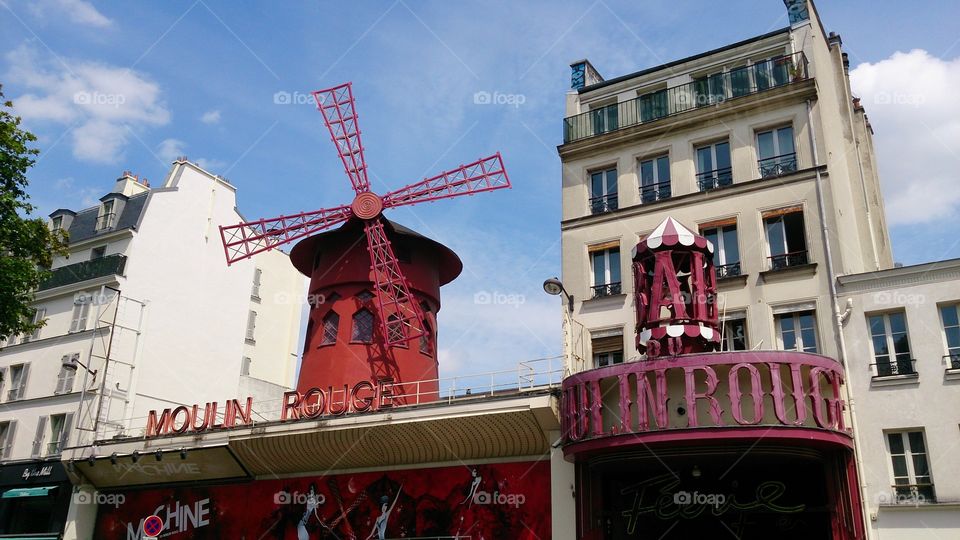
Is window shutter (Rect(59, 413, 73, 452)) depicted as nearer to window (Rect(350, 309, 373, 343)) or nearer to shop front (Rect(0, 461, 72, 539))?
shop front (Rect(0, 461, 72, 539))

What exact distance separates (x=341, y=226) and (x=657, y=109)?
7.89m

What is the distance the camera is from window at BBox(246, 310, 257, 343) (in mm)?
26125

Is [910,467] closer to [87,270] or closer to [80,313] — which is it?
[80,313]

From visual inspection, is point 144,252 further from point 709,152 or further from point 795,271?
point 795,271

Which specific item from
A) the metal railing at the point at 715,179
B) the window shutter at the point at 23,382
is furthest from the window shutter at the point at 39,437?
the metal railing at the point at 715,179

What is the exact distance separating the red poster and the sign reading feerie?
2.73 metres

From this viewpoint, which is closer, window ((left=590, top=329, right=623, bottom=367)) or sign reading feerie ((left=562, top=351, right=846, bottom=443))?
sign reading feerie ((left=562, top=351, right=846, bottom=443))

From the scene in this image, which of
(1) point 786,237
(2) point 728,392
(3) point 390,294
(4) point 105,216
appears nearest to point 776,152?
(1) point 786,237

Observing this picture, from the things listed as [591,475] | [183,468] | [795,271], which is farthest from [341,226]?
[795,271]

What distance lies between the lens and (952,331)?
11648 millimetres

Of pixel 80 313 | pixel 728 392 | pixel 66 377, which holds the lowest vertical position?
pixel 728 392

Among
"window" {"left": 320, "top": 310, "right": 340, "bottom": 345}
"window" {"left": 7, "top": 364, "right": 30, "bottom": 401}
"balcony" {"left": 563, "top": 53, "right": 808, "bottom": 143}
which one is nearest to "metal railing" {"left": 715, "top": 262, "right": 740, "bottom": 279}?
"balcony" {"left": 563, "top": 53, "right": 808, "bottom": 143}

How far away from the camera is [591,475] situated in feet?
42.7

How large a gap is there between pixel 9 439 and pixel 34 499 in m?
1.93
